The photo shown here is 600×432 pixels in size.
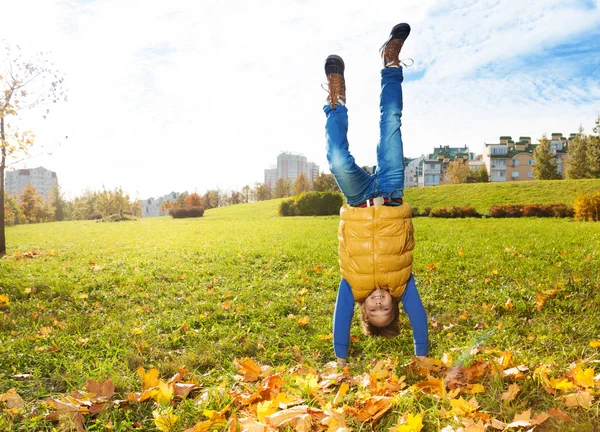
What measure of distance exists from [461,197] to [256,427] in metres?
28.6

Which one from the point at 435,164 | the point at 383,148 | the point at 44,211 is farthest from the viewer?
the point at 435,164

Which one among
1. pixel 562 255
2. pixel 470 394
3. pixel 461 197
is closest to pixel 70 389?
pixel 470 394

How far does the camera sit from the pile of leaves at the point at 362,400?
2221mm

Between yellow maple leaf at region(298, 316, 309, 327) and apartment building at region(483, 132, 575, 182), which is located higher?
apartment building at region(483, 132, 575, 182)

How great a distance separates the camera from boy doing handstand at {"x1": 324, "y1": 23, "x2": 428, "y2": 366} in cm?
296

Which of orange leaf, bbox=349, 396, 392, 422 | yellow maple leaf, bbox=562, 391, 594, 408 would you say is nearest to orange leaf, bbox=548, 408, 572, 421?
yellow maple leaf, bbox=562, 391, 594, 408

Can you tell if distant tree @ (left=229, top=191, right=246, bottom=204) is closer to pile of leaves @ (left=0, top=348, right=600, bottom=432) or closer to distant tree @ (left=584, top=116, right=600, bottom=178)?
distant tree @ (left=584, top=116, right=600, bottom=178)

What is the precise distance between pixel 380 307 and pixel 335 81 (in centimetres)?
177

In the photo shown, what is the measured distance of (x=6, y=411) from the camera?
270cm

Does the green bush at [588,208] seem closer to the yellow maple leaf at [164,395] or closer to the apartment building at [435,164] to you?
the yellow maple leaf at [164,395]

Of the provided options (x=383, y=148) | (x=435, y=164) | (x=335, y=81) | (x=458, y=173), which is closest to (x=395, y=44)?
(x=335, y=81)

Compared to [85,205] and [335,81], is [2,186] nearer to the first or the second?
[335,81]

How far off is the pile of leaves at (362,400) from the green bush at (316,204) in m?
23.3

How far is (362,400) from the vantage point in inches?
97.7
